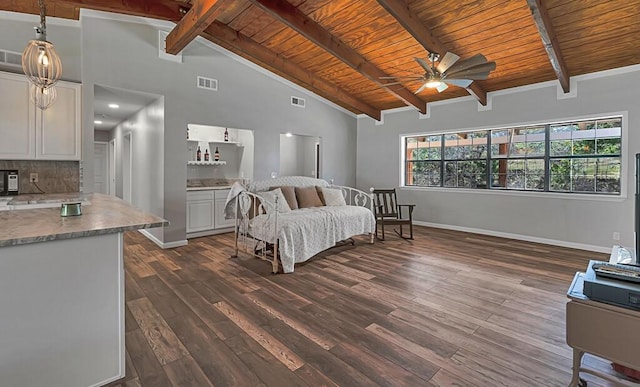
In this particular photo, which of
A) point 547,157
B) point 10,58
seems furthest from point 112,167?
point 547,157

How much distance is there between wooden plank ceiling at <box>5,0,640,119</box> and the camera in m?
3.49

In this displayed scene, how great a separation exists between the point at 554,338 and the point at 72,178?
5427mm

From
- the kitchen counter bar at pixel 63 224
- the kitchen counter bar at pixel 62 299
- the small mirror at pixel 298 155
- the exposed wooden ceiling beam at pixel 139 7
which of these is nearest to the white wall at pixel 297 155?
the small mirror at pixel 298 155

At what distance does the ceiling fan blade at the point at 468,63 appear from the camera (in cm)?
336

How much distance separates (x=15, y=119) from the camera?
10.9ft

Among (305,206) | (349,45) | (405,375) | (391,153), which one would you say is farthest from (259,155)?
(405,375)

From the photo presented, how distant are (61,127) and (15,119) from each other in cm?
39

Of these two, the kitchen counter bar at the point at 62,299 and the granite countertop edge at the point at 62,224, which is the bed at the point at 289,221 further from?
the kitchen counter bar at the point at 62,299

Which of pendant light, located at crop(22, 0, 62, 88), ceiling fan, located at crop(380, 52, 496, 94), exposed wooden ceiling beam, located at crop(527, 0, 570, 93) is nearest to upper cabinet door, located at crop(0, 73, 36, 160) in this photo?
pendant light, located at crop(22, 0, 62, 88)

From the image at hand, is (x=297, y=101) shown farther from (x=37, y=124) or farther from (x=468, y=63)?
(x=37, y=124)

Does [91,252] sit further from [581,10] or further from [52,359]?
[581,10]

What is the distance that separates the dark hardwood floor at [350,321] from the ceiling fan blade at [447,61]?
2485 mm

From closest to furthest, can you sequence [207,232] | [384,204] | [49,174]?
[49,174] < [207,232] < [384,204]

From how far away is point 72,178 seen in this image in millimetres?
3945
